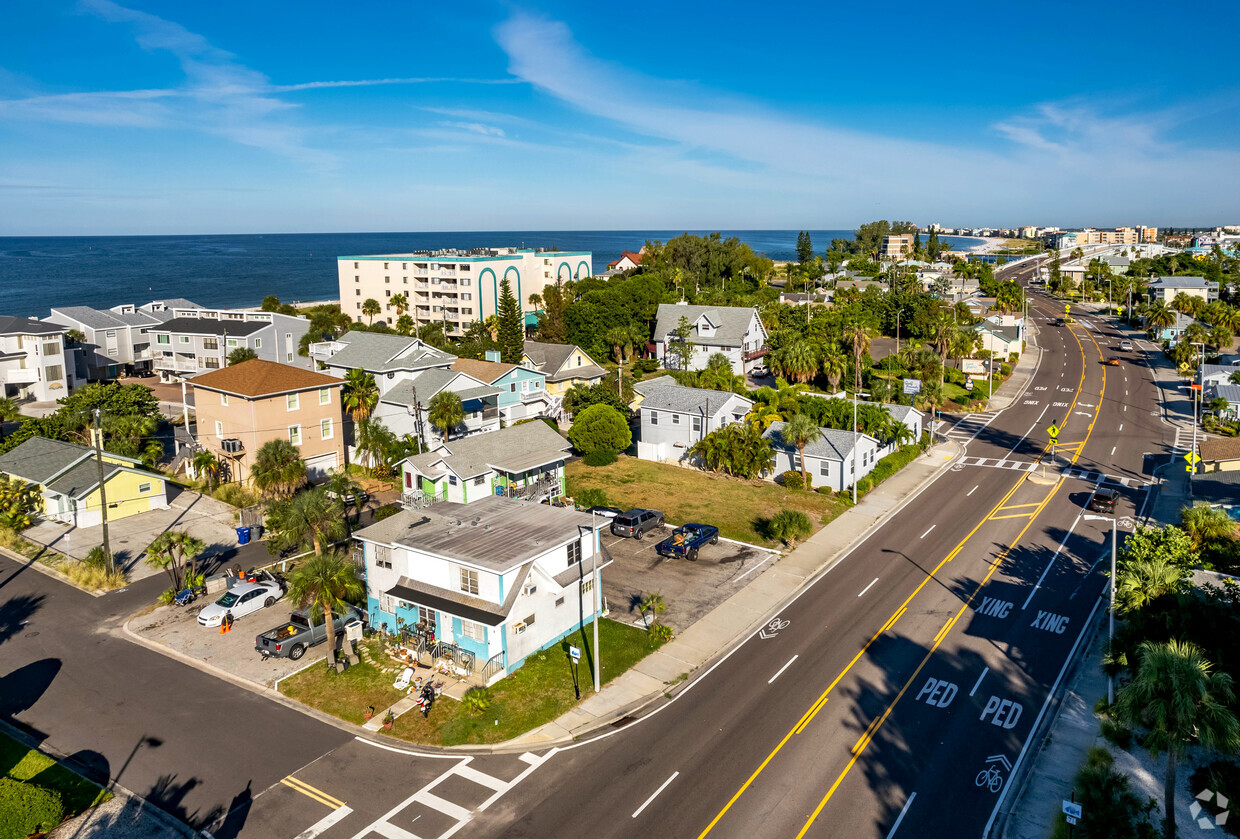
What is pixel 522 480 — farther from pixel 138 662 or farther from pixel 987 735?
pixel 987 735

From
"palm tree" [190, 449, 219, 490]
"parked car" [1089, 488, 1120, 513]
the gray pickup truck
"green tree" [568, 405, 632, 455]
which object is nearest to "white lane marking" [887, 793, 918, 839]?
the gray pickup truck

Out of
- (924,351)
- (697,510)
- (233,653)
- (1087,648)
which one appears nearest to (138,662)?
(233,653)

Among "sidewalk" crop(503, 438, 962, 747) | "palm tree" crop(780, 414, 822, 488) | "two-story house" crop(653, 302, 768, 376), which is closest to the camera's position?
"sidewalk" crop(503, 438, 962, 747)

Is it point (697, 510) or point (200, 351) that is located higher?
point (200, 351)

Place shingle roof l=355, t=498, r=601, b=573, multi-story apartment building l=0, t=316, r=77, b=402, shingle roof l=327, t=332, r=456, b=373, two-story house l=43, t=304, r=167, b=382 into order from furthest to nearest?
two-story house l=43, t=304, r=167, b=382 → multi-story apartment building l=0, t=316, r=77, b=402 → shingle roof l=327, t=332, r=456, b=373 → shingle roof l=355, t=498, r=601, b=573

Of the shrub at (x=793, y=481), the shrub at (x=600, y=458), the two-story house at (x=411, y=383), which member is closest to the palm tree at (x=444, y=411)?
the two-story house at (x=411, y=383)

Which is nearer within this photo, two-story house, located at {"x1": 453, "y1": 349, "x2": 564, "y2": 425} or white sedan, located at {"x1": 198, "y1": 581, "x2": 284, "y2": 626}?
white sedan, located at {"x1": 198, "y1": 581, "x2": 284, "y2": 626}

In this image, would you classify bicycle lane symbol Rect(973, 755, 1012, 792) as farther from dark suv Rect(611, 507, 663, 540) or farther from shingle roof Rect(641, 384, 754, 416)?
shingle roof Rect(641, 384, 754, 416)

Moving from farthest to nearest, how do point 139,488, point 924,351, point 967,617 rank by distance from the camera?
1. point 924,351
2. point 139,488
3. point 967,617
